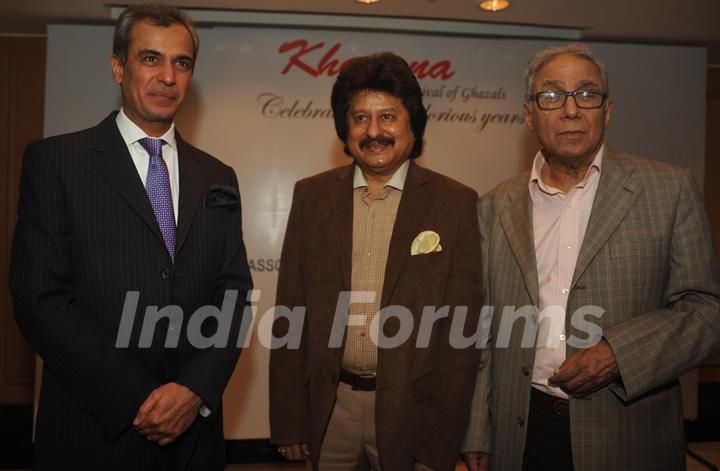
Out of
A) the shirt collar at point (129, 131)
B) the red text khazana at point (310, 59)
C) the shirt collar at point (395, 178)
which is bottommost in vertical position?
the shirt collar at point (395, 178)

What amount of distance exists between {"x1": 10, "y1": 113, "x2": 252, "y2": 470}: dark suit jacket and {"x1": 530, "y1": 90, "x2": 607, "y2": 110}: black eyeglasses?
4.21 feet

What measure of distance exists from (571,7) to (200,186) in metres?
2.98

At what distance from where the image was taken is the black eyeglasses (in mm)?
1986

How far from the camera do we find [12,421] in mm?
4676

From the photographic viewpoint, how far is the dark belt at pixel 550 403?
1936 millimetres

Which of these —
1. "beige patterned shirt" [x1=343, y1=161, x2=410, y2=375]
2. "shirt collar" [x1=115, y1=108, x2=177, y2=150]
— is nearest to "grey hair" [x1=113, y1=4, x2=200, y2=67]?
"shirt collar" [x1=115, y1=108, x2=177, y2=150]

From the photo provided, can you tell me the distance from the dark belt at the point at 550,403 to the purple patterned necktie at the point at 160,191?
1324 millimetres

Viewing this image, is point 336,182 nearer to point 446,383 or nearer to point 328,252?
point 328,252

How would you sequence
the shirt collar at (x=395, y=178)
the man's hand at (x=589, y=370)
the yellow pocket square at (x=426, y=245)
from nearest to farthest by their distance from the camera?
the man's hand at (x=589, y=370)
the yellow pocket square at (x=426, y=245)
the shirt collar at (x=395, y=178)

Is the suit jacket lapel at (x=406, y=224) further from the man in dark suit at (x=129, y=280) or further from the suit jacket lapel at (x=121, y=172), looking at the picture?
the suit jacket lapel at (x=121, y=172)

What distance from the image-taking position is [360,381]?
208 centimetres

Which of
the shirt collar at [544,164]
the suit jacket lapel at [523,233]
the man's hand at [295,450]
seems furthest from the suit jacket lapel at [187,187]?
the shirt collar at [544,164]

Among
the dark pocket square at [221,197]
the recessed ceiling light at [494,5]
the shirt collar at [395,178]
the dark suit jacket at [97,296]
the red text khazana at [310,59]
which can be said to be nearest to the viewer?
the dark suit jacket at [97,296]

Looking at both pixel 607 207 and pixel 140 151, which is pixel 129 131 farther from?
pixel 607 207
